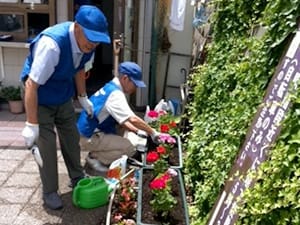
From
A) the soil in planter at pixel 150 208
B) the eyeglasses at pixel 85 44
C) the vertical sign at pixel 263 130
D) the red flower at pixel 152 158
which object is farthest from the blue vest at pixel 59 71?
the vertical sign at pixel 263 130

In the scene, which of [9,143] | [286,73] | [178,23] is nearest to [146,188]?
[286,73]

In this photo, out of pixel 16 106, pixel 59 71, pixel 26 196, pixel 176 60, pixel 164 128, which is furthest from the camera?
pixel 176 60

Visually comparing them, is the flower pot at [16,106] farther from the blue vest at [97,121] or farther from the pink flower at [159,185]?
the pink flower at [159,185]

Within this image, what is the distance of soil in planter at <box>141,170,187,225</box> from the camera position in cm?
304

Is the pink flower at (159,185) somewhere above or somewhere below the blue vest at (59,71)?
below

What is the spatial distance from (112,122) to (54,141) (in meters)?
0.89

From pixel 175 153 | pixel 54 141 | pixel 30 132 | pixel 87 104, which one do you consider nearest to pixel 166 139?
pixel 175 153

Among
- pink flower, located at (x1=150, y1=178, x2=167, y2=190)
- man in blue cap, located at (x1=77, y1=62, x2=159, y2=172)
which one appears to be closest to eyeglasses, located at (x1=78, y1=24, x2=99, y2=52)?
man in blue cap, located at (x1=77, y1=62, x2=159, y2=172)

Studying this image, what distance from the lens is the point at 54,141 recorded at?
3.56m

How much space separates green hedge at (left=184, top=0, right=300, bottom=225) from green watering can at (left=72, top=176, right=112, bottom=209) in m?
0.77

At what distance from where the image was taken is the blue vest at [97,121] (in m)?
4.09

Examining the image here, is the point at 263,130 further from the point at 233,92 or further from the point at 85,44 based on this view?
the point at 85,44

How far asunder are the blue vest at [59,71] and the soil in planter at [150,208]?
1.01 meters

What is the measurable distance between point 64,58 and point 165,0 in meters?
3.30
